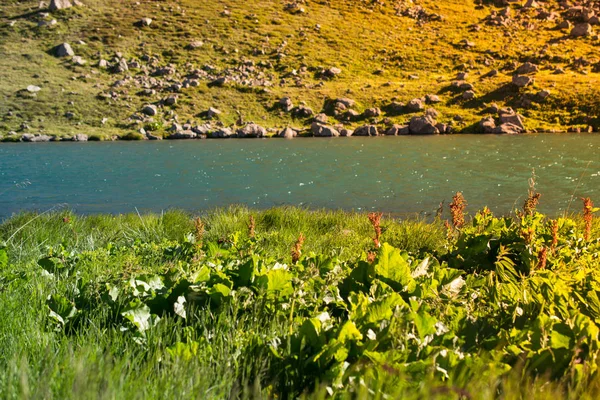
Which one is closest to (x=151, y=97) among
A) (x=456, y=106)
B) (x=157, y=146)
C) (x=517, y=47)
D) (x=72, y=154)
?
(x=157, y=146)

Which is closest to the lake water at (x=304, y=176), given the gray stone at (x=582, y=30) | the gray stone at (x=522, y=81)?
the gray stone at (x=522, y=81)

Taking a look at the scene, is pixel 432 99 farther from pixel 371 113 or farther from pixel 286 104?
pixel 286 104

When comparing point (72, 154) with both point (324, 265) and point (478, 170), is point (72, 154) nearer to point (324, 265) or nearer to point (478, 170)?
point (478, 170)

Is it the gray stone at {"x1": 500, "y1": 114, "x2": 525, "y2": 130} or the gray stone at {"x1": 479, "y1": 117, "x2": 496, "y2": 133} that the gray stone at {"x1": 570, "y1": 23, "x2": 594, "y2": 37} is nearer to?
the gray stone at {"x1": 500, "y1": 114, "x2": 525, "y2": 130}

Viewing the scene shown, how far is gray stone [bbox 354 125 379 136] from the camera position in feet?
200

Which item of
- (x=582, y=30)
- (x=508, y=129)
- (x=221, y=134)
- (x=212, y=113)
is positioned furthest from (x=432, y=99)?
(x=582, y=30)

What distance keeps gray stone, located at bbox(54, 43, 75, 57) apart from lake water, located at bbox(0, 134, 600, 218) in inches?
1668

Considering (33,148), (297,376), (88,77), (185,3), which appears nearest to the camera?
(297,376)

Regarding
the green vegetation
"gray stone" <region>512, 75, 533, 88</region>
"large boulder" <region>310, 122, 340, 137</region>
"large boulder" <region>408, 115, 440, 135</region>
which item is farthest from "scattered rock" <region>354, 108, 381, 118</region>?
the green vegetation

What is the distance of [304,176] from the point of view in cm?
2744

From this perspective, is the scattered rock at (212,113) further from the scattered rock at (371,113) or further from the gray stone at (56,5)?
the gray stone at (56,5)

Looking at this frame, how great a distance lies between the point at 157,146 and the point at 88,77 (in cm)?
3518

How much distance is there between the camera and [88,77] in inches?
3041

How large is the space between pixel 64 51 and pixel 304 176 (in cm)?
6960
